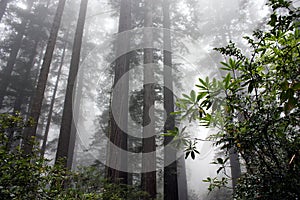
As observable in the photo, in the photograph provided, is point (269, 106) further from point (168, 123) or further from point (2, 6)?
point (2, 6)

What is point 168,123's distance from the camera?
8.66 meters

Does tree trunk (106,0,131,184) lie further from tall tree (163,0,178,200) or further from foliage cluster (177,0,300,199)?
foliage cluster (177,0,300,199)

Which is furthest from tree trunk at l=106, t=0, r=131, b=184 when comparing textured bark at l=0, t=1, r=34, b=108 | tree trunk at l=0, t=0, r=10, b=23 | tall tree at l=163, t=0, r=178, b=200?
tree trunk at l=0, t=0, r=10, b=23

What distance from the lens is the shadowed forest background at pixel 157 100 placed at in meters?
1.74

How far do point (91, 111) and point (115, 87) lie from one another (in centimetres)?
2382

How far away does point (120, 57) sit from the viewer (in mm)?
7219

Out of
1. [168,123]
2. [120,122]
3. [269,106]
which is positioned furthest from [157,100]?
[269,106]

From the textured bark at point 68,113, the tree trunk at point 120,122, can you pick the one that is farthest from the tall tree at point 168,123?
the textured bark at point 68,113

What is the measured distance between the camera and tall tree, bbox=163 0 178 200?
7.81 m

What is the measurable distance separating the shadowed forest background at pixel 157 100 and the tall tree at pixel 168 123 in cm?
5

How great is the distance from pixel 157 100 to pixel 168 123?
1.60m

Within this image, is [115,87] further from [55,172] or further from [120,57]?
[55,172]

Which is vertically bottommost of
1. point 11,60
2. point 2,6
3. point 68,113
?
point 68,113

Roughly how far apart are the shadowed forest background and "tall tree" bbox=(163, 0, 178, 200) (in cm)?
5
